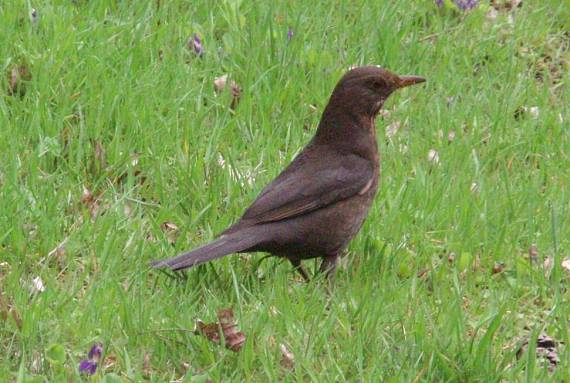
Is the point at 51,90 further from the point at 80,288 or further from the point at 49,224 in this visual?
the point at 80,288

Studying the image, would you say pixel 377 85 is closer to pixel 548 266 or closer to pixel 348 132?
pixel 348 132

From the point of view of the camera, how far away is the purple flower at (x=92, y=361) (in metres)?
4.49

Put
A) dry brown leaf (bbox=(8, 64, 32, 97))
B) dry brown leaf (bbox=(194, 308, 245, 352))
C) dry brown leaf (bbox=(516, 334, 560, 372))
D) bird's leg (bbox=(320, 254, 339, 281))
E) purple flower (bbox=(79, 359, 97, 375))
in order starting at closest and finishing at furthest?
purple flower (bbox=(79, 359, 97, 375)), dry brown leaf (bbox=(194, 308, 245, 352)), dry brown leaf (bbox=(516, 334, 560, 372)), bird's leg (bbox=(320, 254, 339, 281)), dry brown leaf (bbox=(8, 64, 32, 97))

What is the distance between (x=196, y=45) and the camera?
7.28m

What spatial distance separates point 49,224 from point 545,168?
260 centimetres

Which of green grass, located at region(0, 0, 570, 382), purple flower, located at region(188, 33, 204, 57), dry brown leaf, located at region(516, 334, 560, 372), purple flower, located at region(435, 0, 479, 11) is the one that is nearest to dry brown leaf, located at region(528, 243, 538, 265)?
green grass, located at region(0, 0, 570, 382)

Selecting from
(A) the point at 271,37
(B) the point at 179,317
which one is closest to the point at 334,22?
(A) the point at 271,37

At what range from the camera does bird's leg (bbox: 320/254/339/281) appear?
5531 mm

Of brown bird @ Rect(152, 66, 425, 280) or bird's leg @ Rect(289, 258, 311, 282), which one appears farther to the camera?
bird's leg @ Rect(289, 258, 311, 282)

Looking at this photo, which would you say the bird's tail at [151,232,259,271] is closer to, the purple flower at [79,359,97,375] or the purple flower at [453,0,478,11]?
the purple flower at [79,359,97,375]

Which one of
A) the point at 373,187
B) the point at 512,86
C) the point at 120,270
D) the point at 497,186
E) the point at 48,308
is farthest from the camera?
the point at 512,86

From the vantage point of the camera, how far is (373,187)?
18.7 ft

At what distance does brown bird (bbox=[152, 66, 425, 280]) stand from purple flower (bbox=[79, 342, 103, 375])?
599mm

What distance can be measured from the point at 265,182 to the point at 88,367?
1953 millimetres
